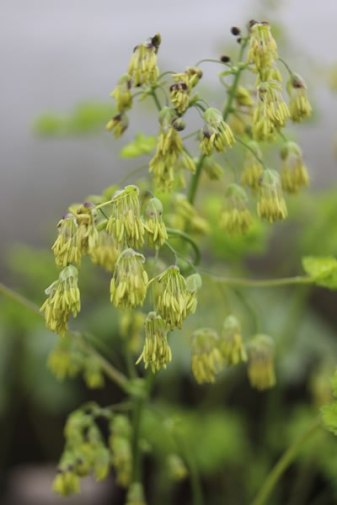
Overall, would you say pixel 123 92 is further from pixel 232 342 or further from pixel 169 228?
pixel 232 342

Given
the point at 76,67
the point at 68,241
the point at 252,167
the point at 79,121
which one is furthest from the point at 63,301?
the point at 76,67

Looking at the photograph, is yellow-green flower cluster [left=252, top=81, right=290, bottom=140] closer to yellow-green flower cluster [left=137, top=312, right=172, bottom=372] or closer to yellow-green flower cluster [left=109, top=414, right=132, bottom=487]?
yellow-green flower cluster [left=137, top=312, right=172, bottom=372]

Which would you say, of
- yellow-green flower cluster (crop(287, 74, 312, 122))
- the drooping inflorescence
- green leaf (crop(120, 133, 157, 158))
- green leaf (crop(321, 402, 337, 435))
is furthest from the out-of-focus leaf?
green leaf (crop(321, 402, 337, 435))

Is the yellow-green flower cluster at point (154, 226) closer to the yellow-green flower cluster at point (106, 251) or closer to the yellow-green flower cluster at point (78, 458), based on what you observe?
the yellow-green flower cluster at point (106, 251)

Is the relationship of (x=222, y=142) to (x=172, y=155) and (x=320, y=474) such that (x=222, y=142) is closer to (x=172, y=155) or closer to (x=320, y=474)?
(x=172, y=155)

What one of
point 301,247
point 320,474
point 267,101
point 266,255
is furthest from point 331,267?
point 266,255

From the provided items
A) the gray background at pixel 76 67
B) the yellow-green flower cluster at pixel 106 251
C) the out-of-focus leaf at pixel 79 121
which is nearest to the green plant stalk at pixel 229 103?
the yellow-green flower cluster at pixel 106 251

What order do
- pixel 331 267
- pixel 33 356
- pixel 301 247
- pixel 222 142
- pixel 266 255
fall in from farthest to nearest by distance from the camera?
pixel 266 255, pixel 33 356, pixel 301 247, pixel 331 267, pixel 222 142

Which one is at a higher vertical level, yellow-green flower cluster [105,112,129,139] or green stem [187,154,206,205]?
yellow-green flower cluster [105,112,129,139]
